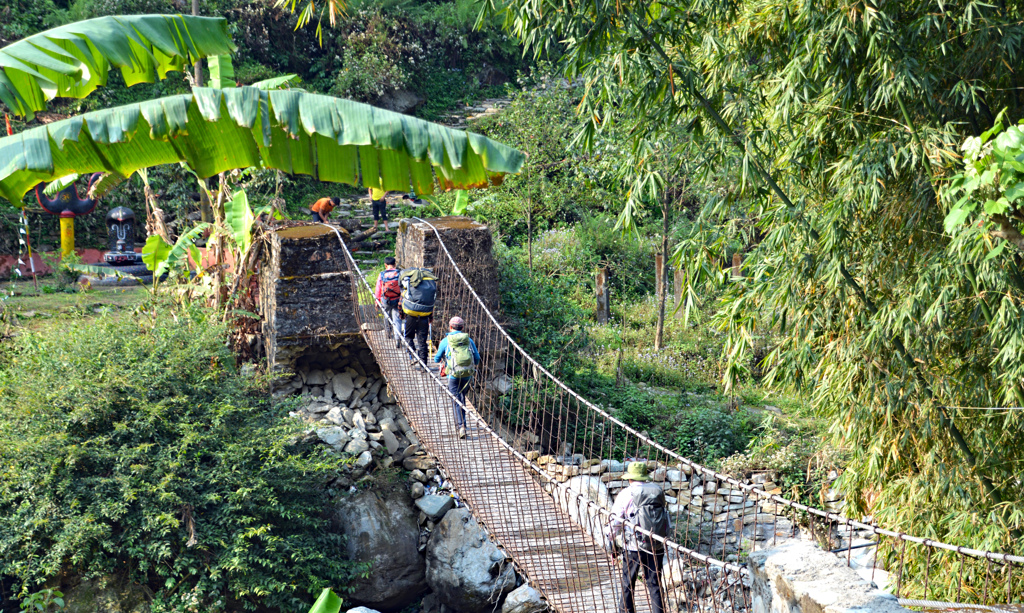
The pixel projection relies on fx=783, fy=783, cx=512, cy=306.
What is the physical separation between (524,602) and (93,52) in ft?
12.0

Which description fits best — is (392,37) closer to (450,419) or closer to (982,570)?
(450,419)

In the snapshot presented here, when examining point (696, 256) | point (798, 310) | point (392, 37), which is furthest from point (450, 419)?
point (392, 37)

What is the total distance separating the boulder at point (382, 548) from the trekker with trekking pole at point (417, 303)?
0.98 metres

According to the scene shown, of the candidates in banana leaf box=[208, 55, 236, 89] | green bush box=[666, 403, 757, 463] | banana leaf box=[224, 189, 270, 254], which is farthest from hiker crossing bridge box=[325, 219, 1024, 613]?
banana leaf box=[208, 55, 236, 89]

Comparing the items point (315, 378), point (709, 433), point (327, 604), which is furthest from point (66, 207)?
point (327, 604)

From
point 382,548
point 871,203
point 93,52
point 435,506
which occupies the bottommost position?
point 382,548

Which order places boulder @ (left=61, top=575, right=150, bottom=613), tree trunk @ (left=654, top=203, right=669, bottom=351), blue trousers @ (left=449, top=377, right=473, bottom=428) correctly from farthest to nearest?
tree trunk @ (left=654, top=203, right=669, bottom=351)
blue trousers @ (left=449, top=377, right=473, bottom=428)
boulder @ (left=61, top=575, right=150, bottom=613)

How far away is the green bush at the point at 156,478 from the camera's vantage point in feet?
13.4

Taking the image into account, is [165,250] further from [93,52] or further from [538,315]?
[93,52]

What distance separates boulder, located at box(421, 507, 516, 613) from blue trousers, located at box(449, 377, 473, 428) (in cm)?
71

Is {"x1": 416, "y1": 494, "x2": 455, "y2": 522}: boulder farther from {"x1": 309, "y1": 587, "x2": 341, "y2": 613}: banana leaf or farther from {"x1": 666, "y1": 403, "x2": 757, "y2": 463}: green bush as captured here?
{"x1": 309, "y1": 587, "x2": 341, "y2": 613}: banana leaf

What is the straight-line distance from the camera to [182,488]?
14.1 ft

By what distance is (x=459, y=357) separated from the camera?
4688mm

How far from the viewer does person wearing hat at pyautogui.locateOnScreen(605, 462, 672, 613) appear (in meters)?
3.39
